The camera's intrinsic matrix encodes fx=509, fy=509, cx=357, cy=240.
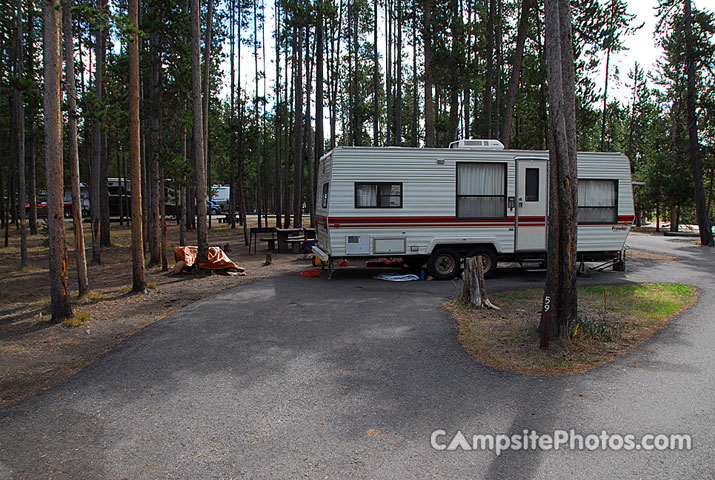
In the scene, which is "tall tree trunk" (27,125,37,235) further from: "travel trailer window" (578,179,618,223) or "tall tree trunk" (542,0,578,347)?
"tall tree trunk" (542,0,578,347)

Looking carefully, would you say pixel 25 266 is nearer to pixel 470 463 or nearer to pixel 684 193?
pixel 470 463

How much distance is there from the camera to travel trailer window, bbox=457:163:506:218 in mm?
12477

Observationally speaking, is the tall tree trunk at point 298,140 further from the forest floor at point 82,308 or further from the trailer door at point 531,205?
the trailer door at point 531,205

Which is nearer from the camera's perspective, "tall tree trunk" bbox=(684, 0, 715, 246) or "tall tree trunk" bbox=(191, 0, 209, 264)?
"tall tree trunk" bbox=(191, 0, 209, 264)

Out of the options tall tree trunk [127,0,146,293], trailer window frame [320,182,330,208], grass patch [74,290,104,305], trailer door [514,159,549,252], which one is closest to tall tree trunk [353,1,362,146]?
trailer window frame [320,182,330,208]

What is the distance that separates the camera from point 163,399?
5.00m

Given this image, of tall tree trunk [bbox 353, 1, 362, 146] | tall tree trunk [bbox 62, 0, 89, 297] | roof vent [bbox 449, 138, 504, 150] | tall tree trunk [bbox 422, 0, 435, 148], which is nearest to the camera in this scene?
tall tree trunk [bbox 62, 0, 89, 297]

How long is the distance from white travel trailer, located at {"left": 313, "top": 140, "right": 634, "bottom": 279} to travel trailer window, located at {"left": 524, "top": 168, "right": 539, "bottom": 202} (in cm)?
2

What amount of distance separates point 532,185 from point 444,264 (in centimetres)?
290

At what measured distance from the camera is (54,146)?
776 centimetres

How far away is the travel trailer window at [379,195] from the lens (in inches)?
480

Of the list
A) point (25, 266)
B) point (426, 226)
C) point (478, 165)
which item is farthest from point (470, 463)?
point (25, 266)

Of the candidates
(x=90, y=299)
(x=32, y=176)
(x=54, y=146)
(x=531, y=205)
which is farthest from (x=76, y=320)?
(x=32, y=176)

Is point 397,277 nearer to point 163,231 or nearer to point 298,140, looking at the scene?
point 163,231
